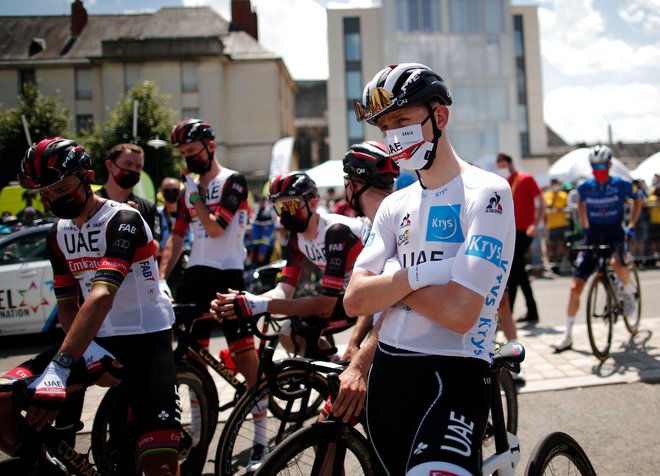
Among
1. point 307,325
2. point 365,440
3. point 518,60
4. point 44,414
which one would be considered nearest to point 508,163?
point 307,325

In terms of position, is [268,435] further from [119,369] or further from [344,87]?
[344,87]

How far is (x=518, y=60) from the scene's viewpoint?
5812 cm

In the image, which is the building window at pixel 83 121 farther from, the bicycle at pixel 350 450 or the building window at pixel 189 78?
the bicycle at pixel 350 450

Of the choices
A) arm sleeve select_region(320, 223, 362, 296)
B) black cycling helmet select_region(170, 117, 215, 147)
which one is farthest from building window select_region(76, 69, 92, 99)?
arm sleeve select_region(320, 223, 362, 296)

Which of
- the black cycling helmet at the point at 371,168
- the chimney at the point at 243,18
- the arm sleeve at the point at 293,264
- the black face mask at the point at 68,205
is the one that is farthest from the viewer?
the chimney at the point at 243,18

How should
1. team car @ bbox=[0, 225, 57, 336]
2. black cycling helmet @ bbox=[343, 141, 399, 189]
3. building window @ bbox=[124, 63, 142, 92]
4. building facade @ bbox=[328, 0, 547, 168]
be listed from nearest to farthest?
black cycling helmet @ bbox=[343, 141, 399, 189] → team car @ bbox=[0, 225, 57, 336] → building facade @ bbox=[328, 0, 547, 168] → building window @ bbox=[124, 63, 142, 92]

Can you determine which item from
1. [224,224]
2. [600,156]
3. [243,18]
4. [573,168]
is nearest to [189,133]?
[224,224]

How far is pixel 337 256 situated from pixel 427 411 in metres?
1.84

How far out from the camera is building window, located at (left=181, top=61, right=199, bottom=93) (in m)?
41.7

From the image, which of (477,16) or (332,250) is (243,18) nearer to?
(477,16)

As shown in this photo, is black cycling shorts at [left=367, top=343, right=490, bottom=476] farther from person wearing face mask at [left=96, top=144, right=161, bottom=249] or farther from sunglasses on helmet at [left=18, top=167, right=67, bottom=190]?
person wearing face mask at [left=96, top=144, right=161, bottom=249]

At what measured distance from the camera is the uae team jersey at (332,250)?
3.83 metres

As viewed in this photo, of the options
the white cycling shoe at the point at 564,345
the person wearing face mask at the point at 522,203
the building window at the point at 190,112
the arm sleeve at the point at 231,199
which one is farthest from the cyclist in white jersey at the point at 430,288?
the building window at the point at 190,112

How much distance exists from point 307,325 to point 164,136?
31230mm
